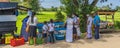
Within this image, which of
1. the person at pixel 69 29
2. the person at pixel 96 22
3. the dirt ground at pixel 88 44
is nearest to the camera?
the dirt ground at pixel 88 44

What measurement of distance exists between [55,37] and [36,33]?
1.21 meters

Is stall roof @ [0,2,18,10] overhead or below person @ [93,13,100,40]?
overhead

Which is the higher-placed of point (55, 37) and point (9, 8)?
point (9, 8)

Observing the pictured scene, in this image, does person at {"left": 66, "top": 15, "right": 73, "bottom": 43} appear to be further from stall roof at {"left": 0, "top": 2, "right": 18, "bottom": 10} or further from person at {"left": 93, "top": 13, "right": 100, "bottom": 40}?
stall roof at {"left": 0, "top": 2, "right": 18, "bottom": 10}

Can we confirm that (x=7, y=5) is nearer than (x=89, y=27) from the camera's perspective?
Yes

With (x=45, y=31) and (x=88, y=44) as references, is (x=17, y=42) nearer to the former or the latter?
(x=45, y=31)

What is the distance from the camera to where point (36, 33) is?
14.6 metres

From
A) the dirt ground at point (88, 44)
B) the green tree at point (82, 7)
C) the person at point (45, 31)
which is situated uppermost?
the green tree at point (82, 7)

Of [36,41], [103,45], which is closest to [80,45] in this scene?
[103,45]

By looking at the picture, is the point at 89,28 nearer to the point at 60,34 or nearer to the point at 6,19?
the point at 60,34

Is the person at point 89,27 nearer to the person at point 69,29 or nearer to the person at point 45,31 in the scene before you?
the person at point 69,29

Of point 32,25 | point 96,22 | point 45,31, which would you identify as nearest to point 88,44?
point 96,22

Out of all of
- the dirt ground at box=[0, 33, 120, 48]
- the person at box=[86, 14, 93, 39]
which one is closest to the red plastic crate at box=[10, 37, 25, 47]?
the dirt ground at box=[0, 33, 120, 48]

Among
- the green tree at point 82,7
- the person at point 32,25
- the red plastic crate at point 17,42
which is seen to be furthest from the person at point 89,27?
the red plastic crate at point 17,42
